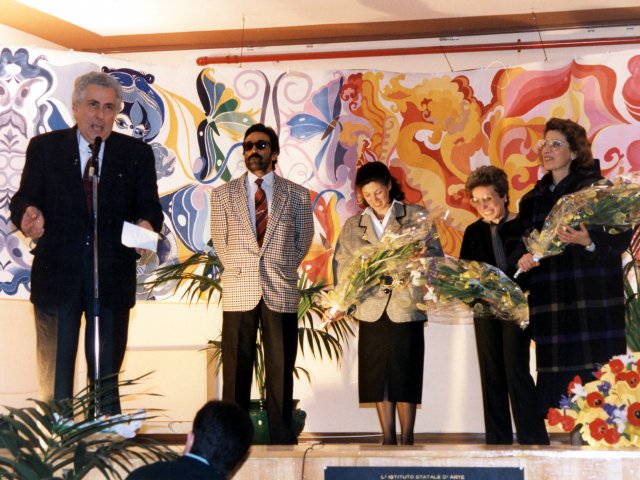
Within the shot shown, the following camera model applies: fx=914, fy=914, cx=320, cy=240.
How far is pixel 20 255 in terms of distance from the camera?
5.25 meters

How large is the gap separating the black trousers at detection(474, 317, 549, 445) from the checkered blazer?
0.95 m

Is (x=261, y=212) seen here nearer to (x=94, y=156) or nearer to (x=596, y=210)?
(x=94, y=156)

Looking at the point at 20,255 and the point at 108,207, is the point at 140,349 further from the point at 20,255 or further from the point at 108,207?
the point at 108,207

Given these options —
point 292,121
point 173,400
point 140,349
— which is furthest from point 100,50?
point 173,400

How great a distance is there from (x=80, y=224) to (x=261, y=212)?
1.10 metres

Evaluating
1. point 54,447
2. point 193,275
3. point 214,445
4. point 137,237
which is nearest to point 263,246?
point 193,275

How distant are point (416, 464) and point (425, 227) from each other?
1.39 m

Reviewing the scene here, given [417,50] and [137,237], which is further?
[417,50]

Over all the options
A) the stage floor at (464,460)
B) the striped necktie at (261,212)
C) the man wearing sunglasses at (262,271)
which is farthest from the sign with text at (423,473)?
the striped necktie at (261,212)

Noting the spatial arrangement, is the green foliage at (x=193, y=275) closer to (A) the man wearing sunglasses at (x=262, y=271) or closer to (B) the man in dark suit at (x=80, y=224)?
(A) the man wearing sunglasses at (x=262, y=271)

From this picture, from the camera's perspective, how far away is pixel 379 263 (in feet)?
13.3

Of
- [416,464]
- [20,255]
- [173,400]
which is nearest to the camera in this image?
[416,464]

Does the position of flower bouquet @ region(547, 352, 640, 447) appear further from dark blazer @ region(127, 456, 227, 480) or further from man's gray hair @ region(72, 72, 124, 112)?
man's gray hair @ region(72, 72, 124, 112)

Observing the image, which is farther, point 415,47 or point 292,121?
point 415,47
